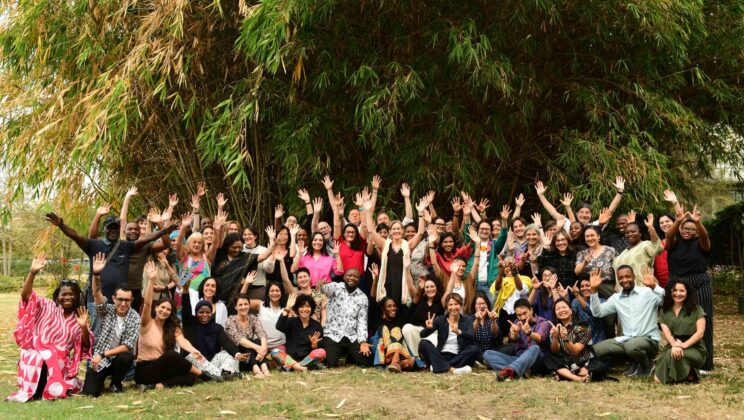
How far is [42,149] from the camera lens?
926 cm

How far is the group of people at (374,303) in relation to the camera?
597 centimetres

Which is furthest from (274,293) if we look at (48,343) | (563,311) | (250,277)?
(563,311)

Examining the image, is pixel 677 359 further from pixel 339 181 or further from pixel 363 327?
pixel 339 181

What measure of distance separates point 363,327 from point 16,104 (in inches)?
228

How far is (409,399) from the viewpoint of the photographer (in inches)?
218

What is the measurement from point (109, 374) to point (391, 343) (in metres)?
2.42

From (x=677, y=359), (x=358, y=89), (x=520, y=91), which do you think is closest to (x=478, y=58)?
(x=520, y=91)

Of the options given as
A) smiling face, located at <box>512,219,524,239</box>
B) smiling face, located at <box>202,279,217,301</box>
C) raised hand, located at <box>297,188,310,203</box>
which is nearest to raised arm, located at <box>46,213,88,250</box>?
smiling face, located at <box>202,279,217,301</box>

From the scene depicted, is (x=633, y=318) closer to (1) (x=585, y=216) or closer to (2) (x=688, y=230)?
(2) (x=688, y=230)

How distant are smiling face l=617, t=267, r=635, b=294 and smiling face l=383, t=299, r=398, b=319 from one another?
6.64 ft

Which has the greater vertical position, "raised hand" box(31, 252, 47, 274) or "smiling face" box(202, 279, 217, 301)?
"raised hand" box(31, 252, 47, 274)

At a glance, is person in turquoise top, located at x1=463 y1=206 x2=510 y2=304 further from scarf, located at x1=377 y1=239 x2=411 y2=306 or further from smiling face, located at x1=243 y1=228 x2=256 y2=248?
smiling face, located at x1=243 y1=228 x2=256 y2=248

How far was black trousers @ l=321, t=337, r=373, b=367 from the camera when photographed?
6.94m

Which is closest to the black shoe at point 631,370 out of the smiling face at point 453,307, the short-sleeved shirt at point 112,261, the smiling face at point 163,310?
the smiling face at point 453,307
